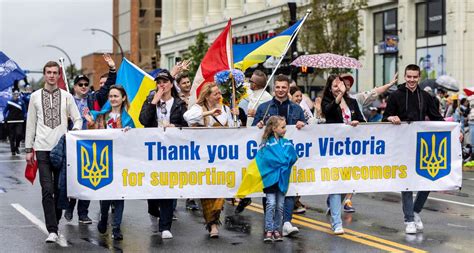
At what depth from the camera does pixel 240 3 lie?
68.7m

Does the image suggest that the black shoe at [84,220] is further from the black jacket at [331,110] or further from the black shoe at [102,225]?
the black jacket at [331,110]

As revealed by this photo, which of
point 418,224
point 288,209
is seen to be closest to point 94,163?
point 288,209

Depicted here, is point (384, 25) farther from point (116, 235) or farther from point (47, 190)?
point (47, 190)

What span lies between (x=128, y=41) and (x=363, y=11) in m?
67.4

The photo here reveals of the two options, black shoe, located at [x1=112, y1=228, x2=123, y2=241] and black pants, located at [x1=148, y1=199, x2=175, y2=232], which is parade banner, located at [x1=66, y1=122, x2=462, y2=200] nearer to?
black pants, located at [x1=148, y1=199, x2=175, y2=232]

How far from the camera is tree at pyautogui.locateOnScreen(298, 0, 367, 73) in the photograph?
4184cm

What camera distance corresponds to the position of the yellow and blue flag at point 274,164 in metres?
10.7

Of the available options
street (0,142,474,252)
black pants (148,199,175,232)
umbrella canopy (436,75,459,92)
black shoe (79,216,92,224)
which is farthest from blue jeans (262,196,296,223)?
umbrella canopy (436,75,459,92)

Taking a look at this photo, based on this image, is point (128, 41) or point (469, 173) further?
point (128, 41)

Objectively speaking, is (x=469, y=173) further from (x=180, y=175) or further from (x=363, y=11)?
(x=363, y=11)

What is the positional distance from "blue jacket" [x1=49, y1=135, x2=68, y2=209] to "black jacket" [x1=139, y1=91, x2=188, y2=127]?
100cm

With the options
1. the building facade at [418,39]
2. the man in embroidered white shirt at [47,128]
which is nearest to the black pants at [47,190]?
the man in embroidered white shirt at [47,128]

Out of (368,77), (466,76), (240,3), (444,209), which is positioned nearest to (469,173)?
(444,209)

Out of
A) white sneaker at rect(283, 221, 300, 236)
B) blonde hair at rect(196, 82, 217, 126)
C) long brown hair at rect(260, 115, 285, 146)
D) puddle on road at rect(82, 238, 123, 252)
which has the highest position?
blonde hair at rect(196, 82, 217, 126)
